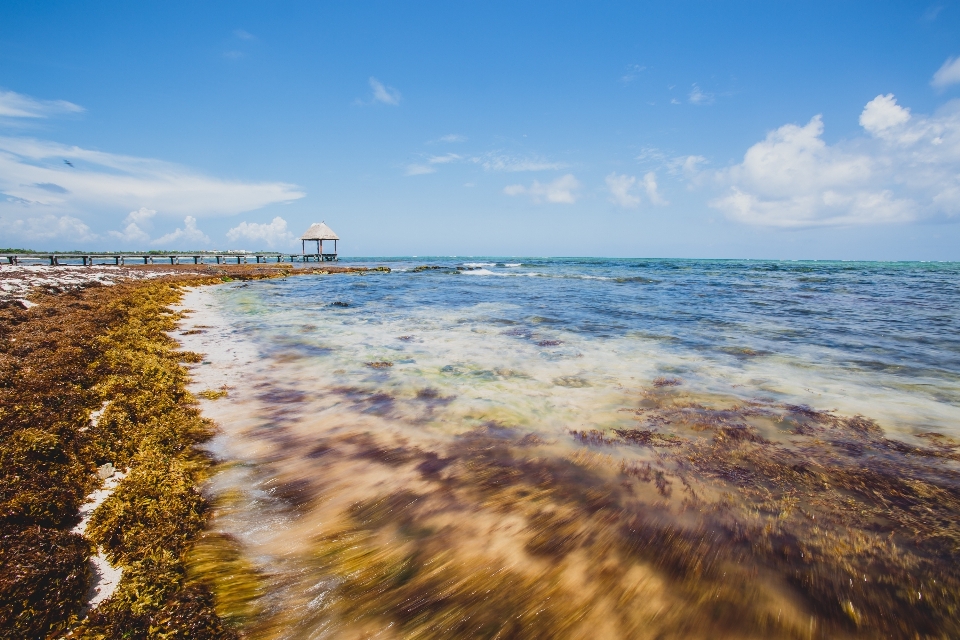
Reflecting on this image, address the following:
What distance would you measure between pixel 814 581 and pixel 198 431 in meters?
5.60

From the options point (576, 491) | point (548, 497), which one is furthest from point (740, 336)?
point (548, 497)

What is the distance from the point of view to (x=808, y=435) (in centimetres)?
459

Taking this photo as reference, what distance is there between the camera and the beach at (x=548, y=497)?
2.30 meters

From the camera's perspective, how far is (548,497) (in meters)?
3.45

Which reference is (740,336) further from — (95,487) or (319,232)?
(319,232)

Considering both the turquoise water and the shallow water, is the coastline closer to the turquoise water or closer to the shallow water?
the shallow water

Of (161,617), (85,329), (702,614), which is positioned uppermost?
(85,329)

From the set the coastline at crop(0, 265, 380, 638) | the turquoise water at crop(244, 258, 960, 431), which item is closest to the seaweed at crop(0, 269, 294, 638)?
the coastline at crop(0, 265, 380, 638)

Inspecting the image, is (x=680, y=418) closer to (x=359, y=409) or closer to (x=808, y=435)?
(x=808, y=435)

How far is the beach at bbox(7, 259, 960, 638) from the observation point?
2.30 m

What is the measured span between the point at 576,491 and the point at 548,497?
0.92 feet

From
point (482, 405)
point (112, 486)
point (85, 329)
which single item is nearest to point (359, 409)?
point (482, 405)

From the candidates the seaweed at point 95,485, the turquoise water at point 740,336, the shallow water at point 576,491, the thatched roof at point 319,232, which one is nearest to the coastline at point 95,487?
the seaweed at point 95,485

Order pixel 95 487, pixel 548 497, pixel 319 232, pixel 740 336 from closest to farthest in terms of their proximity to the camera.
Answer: pixel 95 487, pixel 548 497, pixel 740 336, pixel 319 232
